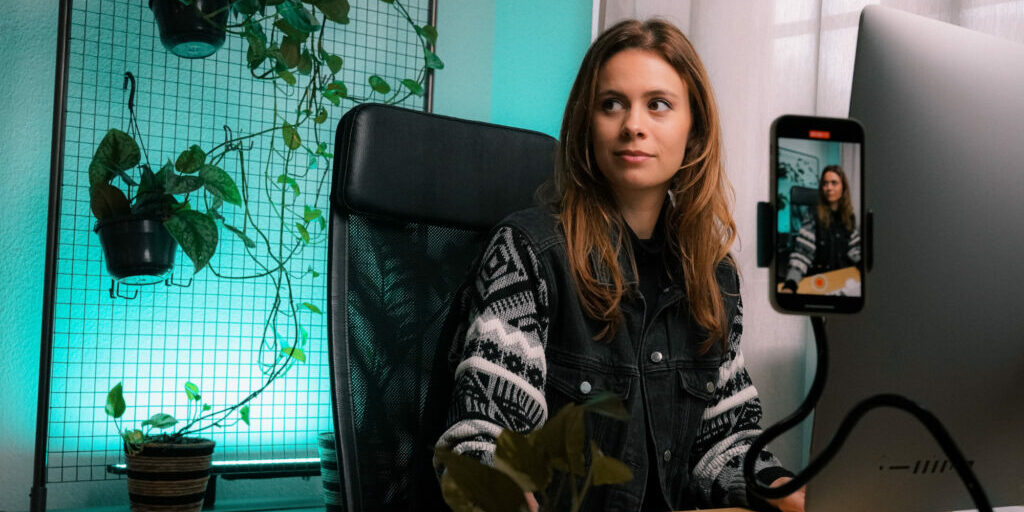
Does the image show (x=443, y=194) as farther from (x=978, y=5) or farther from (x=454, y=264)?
(x=978, y=5)

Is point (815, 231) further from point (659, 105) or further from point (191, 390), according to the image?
point (191, 390)

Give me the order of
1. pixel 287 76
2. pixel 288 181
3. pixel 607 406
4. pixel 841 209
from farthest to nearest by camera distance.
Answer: pixel 288 181, pixel 287 76, pixel 841 209, pixel 607 406

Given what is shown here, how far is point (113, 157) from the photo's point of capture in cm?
183

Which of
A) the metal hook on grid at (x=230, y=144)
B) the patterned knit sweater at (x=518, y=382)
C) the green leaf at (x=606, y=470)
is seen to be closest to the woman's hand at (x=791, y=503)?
the patterned knit sweater at (x=518, y=382)

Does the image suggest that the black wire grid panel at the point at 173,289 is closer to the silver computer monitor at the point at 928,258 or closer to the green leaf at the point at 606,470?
the silver computer monitor at the point at 928,258

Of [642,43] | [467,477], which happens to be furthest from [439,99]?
[467,477]

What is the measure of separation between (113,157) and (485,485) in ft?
5.71

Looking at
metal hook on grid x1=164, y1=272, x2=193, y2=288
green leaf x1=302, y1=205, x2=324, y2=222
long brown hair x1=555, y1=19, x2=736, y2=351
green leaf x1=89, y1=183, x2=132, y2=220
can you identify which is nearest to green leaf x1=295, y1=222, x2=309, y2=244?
green leaf x1=302, y1=205, x2=324, y2=222

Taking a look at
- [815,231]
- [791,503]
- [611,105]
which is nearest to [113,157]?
[611,105]

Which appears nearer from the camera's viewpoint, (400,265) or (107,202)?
(400,265)

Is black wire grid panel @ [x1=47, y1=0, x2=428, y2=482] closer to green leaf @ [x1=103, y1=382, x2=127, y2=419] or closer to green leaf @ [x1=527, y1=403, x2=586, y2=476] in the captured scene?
green leaf @ [x1=103, y1=382, x2=127, y2=419]

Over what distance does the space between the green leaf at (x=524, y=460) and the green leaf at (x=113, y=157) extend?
5.56 feet

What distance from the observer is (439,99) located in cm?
243

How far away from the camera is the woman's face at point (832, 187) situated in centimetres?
46
